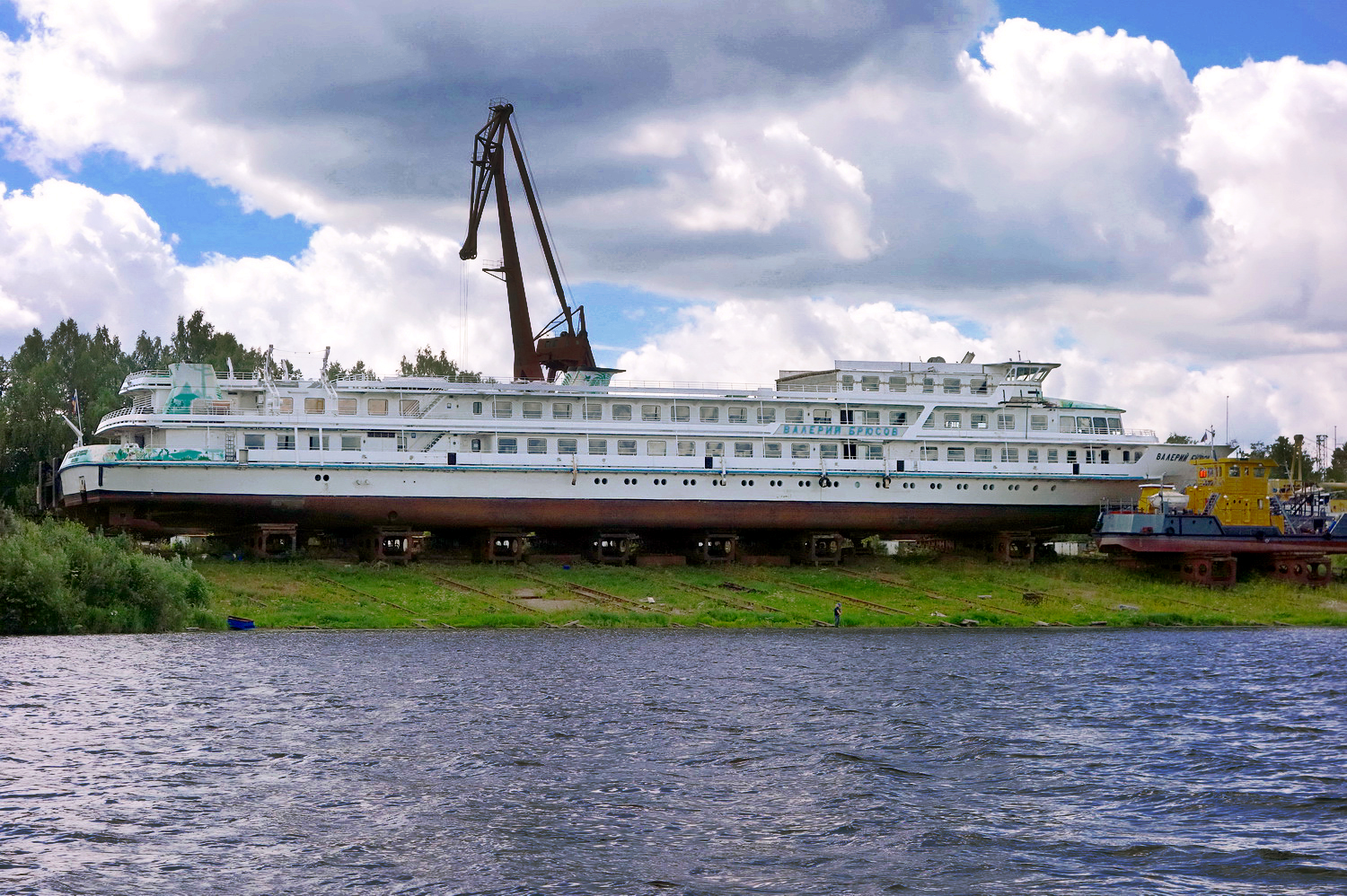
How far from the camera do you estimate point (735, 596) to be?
56.8m

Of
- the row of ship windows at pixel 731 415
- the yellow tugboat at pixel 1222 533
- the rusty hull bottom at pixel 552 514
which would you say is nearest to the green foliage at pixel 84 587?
the rusty hull bottom at pixel 552 514

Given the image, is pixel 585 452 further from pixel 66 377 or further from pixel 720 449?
pixel 66 377

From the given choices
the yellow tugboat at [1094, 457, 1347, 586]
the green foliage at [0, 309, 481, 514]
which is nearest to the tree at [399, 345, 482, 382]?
the green foliage at [0, 309, 481, 514]

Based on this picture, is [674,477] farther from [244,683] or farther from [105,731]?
[105,731]

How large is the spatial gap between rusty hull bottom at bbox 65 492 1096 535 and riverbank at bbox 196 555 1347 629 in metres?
2.17

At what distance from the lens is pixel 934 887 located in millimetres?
16469

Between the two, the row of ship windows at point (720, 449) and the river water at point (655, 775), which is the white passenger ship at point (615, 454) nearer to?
the row of ship windows at point (720, 449)

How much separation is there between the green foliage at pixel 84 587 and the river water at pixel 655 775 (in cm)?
402

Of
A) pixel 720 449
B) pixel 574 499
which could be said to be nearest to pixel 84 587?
pixel 574 499

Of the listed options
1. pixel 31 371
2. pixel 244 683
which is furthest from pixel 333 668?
pixel 31 371

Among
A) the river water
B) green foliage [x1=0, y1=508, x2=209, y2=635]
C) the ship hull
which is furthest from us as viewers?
the ship hull

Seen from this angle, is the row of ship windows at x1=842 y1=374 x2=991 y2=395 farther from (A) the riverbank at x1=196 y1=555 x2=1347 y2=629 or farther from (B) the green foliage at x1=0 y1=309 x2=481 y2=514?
(B) the green foliage at x1=0 y1=309 x2=481 y2=514

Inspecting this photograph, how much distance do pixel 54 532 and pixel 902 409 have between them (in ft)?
128

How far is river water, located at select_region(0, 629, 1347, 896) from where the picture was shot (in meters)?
17.2
